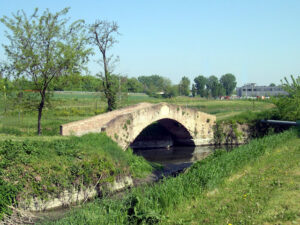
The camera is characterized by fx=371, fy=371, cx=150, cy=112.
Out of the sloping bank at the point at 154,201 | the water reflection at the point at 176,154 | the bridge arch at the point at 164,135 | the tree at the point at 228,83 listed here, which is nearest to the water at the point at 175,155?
the water reflection at the point at 176,154

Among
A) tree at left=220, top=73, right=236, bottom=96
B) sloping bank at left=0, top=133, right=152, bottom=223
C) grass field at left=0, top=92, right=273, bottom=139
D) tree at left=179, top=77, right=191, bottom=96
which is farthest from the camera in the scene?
tree at left=220, top=73, right=236, bottom=96

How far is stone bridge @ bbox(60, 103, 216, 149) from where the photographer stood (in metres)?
20.6

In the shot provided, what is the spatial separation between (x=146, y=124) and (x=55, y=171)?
1120 cm

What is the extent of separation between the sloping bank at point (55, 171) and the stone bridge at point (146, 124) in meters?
2.29

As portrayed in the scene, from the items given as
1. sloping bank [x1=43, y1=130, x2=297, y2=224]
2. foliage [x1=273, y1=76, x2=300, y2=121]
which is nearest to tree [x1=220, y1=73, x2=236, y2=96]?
foliage [x1=273, y1=76, x2=300, y2=121]

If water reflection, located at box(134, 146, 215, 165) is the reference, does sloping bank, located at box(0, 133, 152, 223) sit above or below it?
above

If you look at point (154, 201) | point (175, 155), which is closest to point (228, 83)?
point (175, 155)

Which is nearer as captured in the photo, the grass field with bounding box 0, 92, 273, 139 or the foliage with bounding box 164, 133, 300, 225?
the foliage with bounding box 164, 133, 300, 225

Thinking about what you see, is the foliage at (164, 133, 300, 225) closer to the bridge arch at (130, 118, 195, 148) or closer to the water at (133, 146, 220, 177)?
the water at (133, 146, 220, 177)

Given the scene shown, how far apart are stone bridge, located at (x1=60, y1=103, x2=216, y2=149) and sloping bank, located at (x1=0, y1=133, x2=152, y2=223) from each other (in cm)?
229

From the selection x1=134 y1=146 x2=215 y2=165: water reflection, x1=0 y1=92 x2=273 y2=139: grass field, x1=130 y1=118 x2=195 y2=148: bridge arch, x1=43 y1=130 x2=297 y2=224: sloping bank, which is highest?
x1=0 y1=92 x2=273 y2=139: grass field

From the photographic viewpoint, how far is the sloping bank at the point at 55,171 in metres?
12.8

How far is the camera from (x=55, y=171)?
14.3 meters

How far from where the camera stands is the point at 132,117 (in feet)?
76.6
